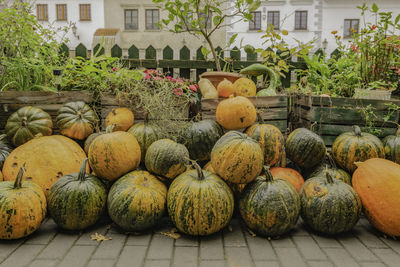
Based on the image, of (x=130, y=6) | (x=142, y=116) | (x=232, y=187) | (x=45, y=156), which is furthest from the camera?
(x=130, y=6)

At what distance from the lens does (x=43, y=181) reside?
305 centimetres

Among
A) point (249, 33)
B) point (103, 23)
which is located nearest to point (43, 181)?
point (249, 33)

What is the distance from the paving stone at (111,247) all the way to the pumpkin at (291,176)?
1.63m

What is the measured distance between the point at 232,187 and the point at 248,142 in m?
0.52

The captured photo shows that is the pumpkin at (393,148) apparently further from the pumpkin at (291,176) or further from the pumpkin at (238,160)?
the pumpkin at (238,160)

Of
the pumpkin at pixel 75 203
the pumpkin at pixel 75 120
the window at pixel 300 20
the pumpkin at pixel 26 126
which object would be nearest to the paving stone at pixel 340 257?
the pumpkin at pixel 75 203

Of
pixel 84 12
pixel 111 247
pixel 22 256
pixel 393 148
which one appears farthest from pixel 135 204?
pixel 84 12

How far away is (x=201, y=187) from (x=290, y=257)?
837 millimetres

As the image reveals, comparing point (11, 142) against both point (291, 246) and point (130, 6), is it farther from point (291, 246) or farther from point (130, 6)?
point (130, 6)

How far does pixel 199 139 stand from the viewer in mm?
3254

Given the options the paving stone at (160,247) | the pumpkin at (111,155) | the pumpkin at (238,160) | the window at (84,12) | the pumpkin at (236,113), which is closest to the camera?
the paving stone at (160,247)

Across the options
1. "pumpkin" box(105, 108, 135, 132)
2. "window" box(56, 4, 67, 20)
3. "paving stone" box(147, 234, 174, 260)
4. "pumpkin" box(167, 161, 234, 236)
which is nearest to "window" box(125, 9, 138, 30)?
"window" box(56, 4, 67, 20)

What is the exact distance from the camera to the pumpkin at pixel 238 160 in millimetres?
2615

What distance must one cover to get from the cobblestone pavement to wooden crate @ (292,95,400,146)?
127 centimetres
